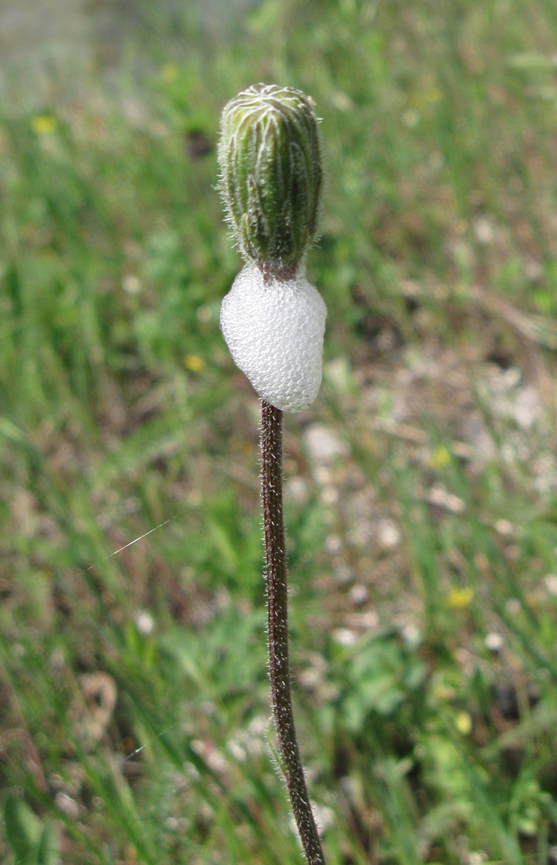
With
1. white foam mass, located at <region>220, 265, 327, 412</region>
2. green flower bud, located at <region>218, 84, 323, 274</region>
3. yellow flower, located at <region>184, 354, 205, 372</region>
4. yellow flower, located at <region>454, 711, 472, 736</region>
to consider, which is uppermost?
green flower bud, located at <region>218, 84, 323, 274</region>

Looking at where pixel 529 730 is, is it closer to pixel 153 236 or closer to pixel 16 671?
pixel 16 671

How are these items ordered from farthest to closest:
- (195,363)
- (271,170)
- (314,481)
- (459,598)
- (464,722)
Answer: (195,363), (314,481), (459,598), (464,722), (271,170)

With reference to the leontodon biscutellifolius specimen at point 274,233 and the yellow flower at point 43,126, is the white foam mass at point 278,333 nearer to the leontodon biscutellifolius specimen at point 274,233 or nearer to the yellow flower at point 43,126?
the leontodon biscutellifolius specimen at point 274,233

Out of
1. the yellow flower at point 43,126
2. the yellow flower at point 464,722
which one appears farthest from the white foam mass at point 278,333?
the yellow flower at point 43,126

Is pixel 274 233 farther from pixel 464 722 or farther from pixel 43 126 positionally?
pixel 43 126

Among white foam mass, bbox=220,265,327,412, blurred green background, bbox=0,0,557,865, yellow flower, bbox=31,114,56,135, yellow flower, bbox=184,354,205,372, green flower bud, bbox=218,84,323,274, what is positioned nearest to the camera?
green flower bud, bbox=218,84,323,274

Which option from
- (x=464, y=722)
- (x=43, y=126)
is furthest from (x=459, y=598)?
(x=43, y=126)

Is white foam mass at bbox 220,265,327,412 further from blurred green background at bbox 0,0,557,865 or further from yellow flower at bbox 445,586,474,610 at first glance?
yellow flower at bbox 445,586,474,610

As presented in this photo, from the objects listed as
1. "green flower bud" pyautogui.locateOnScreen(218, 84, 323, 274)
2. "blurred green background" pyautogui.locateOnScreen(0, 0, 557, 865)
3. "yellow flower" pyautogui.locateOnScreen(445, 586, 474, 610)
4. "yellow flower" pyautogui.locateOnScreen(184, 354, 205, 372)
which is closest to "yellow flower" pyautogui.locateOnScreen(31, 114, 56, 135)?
"blurred green background" pyautogui.locateOnScreen(0, 0, 557, 865)

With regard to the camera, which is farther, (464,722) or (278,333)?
(464,722)
